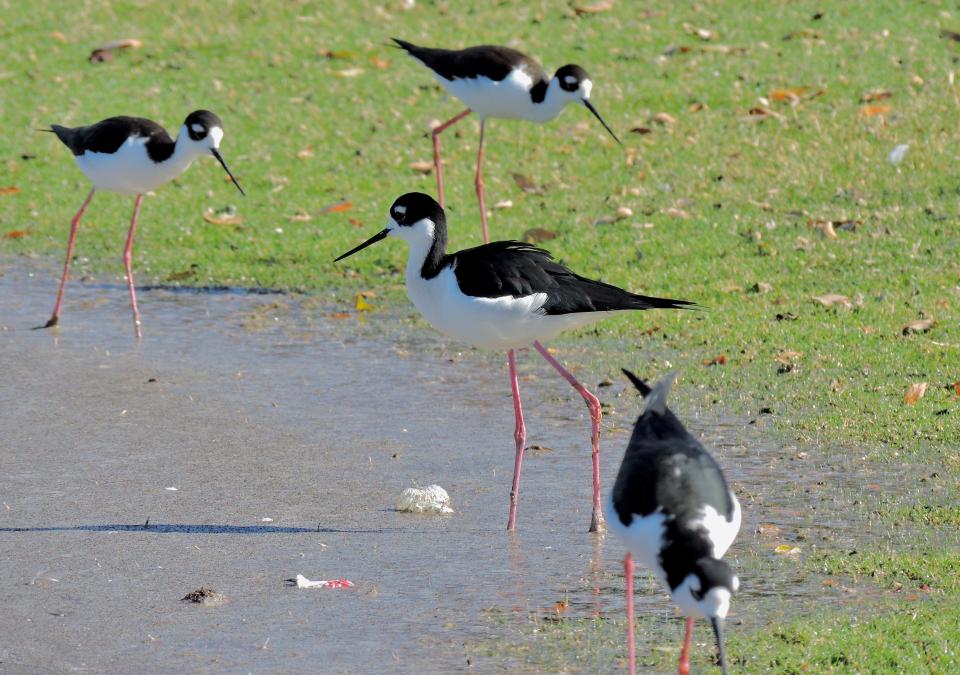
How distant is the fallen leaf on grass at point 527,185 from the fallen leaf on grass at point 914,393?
5.48 m

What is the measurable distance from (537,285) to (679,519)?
2291 millimetres

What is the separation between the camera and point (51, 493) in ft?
24.5

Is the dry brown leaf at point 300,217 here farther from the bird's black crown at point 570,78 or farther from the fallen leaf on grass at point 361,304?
the bird's black crown at point 570,78

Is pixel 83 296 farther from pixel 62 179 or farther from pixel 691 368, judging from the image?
pixel 691 368

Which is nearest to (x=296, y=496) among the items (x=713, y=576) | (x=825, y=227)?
(x=713, y=576)

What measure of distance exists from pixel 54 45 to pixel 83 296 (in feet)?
23.5

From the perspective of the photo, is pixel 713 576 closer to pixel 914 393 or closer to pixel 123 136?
pixel 914 393

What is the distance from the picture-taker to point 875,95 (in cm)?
1438

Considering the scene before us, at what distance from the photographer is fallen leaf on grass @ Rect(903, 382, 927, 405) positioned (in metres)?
8.50

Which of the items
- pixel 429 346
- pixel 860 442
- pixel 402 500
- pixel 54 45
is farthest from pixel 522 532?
pixel 54 45

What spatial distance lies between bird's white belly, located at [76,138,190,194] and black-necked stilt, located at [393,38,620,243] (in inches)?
Result: 101

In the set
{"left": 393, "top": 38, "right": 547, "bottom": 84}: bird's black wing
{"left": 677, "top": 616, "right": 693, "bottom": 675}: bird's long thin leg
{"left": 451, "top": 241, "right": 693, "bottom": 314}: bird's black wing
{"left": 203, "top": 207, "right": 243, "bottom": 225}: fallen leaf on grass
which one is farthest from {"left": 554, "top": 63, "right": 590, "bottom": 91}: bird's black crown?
{"left": 677, "top": 616, "right": 693, "bottom": 675}: bird's long thin leg

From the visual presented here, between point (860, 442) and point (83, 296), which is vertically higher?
point (860, 442)

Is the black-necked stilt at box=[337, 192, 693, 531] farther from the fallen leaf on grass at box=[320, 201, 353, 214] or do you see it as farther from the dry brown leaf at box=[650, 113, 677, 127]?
the dry brown leaf at box=[650, 113, 677, 127]
